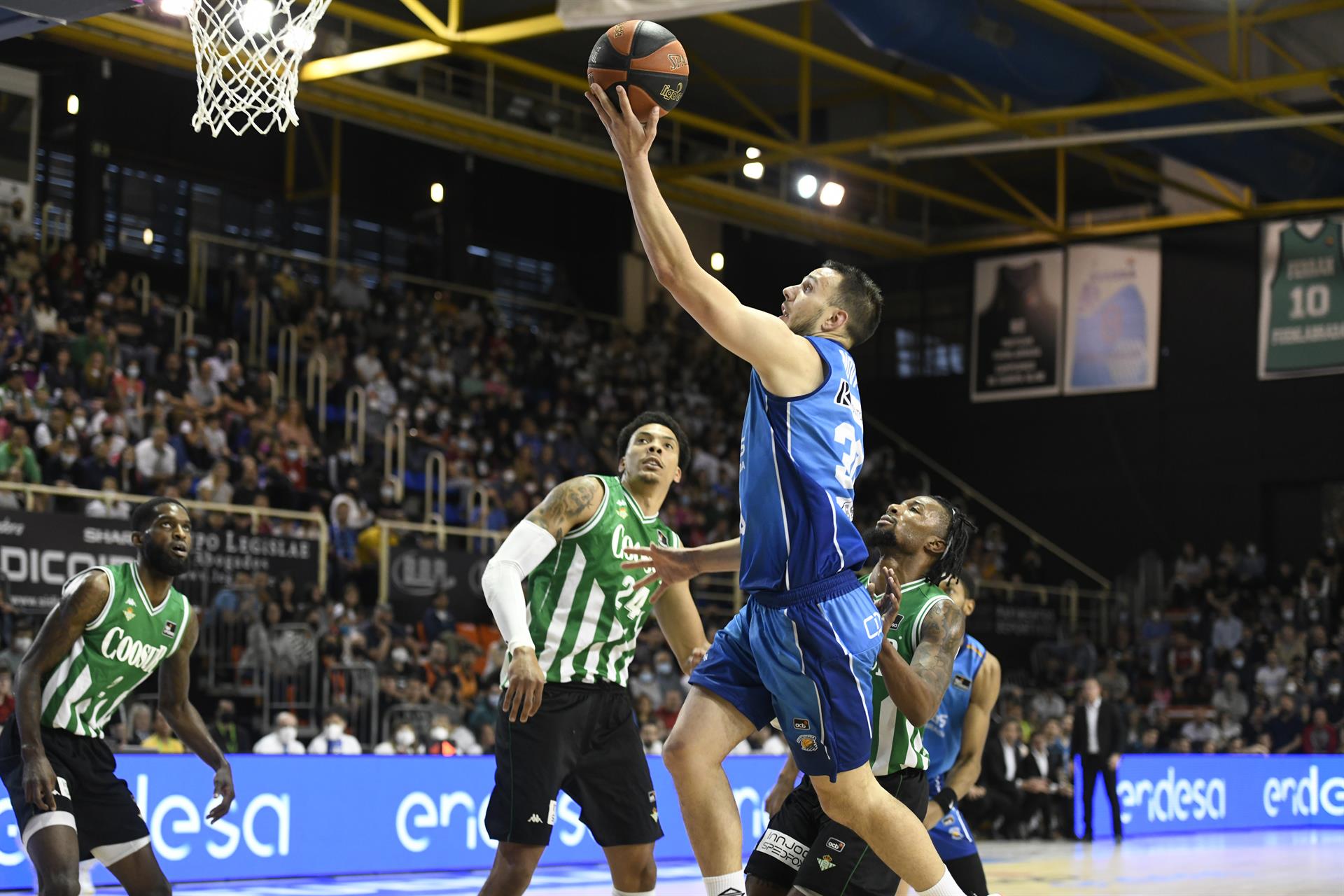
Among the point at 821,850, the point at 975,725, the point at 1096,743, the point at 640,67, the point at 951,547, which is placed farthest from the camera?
the point at 1096,743

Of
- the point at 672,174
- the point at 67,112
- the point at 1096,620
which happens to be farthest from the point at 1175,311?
the point at 67,112

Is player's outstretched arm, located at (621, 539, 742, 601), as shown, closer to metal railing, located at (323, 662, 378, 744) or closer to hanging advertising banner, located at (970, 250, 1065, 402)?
metal railing, located at (323, 662, 378, 744)

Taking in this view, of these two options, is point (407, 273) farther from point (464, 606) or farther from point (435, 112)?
point (464, 606)

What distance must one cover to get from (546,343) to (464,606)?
910cm

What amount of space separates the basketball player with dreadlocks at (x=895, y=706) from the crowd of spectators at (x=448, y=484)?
7.46 metres

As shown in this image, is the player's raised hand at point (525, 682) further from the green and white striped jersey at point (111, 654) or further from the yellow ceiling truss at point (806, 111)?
Result: the yellow ceiling truss at point (806, 111)

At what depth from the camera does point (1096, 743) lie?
1686cm

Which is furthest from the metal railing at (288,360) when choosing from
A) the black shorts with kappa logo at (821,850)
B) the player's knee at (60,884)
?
the black shorts with kappa logo at (821,850)

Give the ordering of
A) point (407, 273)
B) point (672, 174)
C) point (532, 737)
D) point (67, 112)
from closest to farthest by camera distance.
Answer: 1. point (532, 737)
2. point (67, 112)
3. point (672, 174)
4. point (407, 273)

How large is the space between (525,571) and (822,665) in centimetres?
145

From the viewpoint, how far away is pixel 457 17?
18.5 meters

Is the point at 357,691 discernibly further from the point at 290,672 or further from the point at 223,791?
the point at 223,791

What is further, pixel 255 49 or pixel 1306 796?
pixel 1306 796

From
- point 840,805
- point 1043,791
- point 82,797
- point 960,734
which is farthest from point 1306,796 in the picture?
point 82,797
